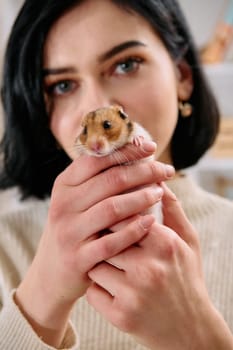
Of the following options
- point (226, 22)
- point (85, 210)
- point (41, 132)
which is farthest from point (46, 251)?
point (226, 22)

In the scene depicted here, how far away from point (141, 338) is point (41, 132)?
54 cm

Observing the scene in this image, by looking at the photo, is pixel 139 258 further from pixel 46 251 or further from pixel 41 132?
pixel 41 132

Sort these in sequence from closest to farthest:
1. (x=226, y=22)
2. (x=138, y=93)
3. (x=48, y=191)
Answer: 1. (x=138, y=93)
2. (x=48, y=191)
3. (x=226, y=22)

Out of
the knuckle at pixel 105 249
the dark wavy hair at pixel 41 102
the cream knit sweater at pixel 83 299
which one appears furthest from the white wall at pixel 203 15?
the knuckle at pixel 105 249

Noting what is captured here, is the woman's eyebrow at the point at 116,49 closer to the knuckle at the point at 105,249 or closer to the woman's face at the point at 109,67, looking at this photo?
the woman's face at the point at 109,67

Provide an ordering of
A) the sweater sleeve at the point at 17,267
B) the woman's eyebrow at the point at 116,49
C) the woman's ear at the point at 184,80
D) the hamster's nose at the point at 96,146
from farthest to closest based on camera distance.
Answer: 1. the woman's ear at the point at 184,80
2. the woman's eyebrow at the point at 116,49
3. the sweater sleeve at the point at 17,267
4. the hamster's nose at the point at 96,146

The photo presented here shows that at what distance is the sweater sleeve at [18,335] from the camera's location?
0.65m

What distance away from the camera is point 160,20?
2.94ft

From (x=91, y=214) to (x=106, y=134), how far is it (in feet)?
0.34

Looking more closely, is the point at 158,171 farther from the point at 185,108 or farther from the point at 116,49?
the point at 185,108

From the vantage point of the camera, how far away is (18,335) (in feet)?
2.18

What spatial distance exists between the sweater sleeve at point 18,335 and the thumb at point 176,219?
0.76ft

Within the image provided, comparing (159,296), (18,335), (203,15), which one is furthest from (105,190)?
(203,15)

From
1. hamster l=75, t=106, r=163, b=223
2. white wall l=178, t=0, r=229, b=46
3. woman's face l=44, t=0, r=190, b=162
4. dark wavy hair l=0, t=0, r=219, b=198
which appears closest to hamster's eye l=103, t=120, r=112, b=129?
hamster l=75, t=106, r=163, b=223
